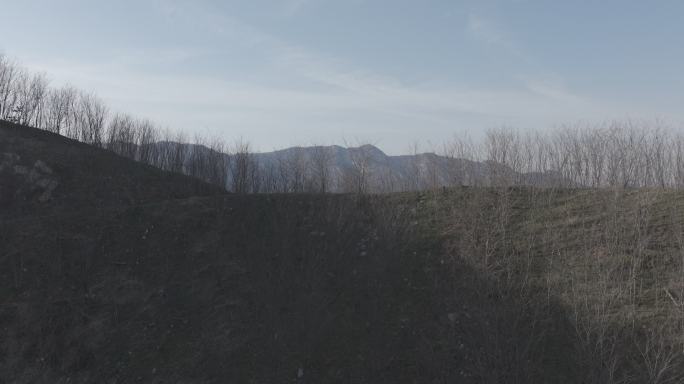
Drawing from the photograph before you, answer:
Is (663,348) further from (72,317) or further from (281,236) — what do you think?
(72,317)

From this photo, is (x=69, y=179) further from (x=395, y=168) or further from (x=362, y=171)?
(x=395, y=168)

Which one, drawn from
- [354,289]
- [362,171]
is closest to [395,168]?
[362,171]

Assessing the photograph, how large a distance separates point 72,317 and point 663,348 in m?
9.21

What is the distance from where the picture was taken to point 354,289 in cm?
948

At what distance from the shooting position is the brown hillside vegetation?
762cm

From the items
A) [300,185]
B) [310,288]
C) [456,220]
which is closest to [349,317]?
[310,288]

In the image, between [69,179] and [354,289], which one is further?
[69,179]

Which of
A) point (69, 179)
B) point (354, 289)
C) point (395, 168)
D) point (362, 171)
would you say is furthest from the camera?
point (395, 168)

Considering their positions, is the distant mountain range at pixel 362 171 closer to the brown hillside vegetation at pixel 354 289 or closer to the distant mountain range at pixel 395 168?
the distant mountain range at pixel 395 168

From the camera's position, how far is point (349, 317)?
8.84 metres

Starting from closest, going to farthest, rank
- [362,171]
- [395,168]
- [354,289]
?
[354,289] → [362,171] → [395,168]

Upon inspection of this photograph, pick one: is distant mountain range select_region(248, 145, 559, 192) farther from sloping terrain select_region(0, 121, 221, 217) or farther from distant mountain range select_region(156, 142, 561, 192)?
sloping terrain select_region(0, 121, 221, 217)

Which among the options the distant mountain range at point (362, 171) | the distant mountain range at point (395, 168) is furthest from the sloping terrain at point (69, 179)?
the distant mountain range at point (395, 168)

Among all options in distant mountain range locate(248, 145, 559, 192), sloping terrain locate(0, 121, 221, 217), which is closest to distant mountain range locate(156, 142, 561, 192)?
distant mountain range locate(248, 145, 559, 192)
